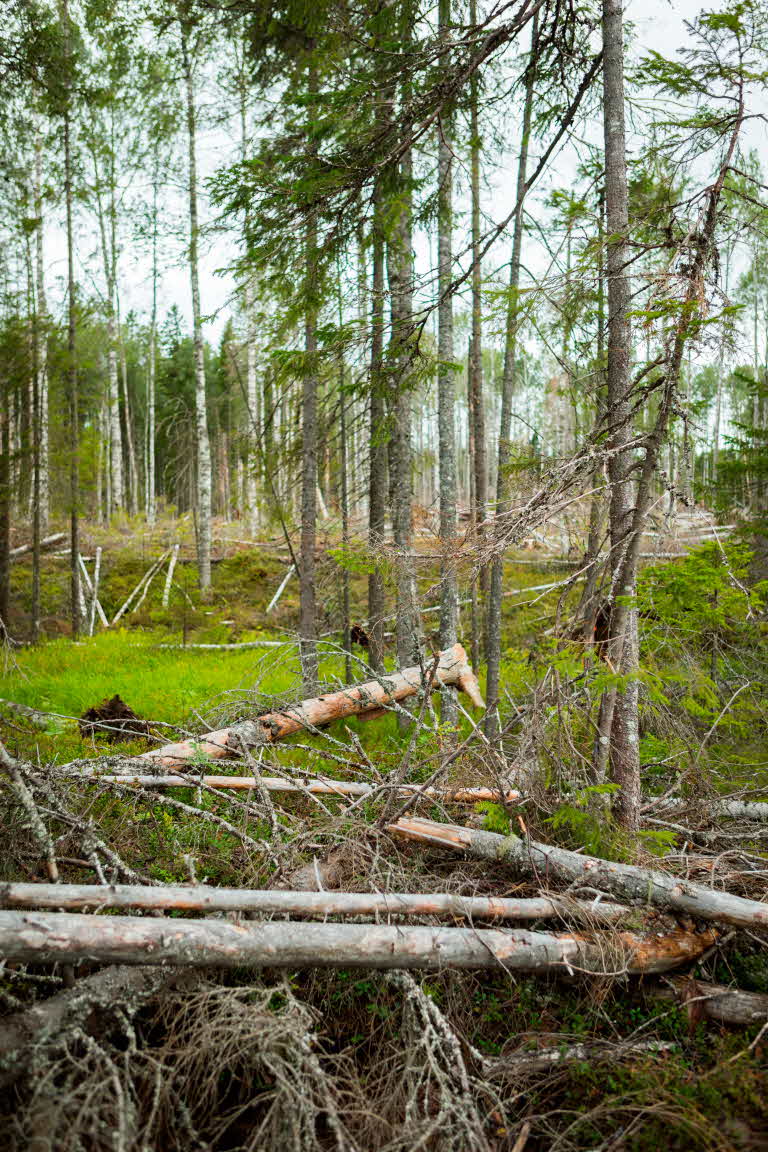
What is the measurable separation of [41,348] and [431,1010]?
13836 millimetres

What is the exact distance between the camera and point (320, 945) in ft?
9.80

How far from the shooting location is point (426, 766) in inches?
225

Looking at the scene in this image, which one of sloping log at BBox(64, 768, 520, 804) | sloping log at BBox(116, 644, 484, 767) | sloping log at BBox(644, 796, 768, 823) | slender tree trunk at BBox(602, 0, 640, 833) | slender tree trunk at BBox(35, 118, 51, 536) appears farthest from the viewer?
slender tree trunk at BBox(35, 118, 51, 536)

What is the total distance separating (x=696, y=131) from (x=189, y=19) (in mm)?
6664

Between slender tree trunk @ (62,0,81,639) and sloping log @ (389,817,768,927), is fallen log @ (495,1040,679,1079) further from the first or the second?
slender tree trunk @ (62,0,81,639)

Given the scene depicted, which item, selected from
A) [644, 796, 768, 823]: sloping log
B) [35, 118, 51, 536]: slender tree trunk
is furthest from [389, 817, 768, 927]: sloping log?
[35, 118, 51, 536]: slender tree trunk

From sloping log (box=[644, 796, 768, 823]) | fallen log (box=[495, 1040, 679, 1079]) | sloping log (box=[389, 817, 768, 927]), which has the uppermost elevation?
A: sloping log (box=[389, 817, 768, 927])

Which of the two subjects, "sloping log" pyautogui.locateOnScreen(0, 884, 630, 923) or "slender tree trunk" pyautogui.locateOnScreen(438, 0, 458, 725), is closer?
"sloping log" pyautogui.locateOnScreen(0, 884, 630, 923)

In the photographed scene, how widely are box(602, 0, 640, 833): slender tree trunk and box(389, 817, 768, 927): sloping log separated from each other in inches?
19.5

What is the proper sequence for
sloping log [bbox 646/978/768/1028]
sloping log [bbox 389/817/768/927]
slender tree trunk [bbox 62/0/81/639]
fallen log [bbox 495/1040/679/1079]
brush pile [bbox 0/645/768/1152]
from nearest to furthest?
brush pile [bbox 0/645/768/1152]
fallen log [bbox 495/1040/679/1079]
sloping log [bbox 646/978/768/1028]
sloping log [bbox 389/817/768/927]
slender tree trunk [bbox 62/0/81/639]

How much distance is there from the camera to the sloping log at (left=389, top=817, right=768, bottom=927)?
3.62 metres

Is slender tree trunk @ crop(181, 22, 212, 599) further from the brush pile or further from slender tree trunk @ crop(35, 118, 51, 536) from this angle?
the brush pile

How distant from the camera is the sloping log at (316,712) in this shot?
5.67 m

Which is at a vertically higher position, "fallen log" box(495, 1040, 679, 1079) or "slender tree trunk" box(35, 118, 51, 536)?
"slender tree trunk" box(35, 118, 51, 536)
